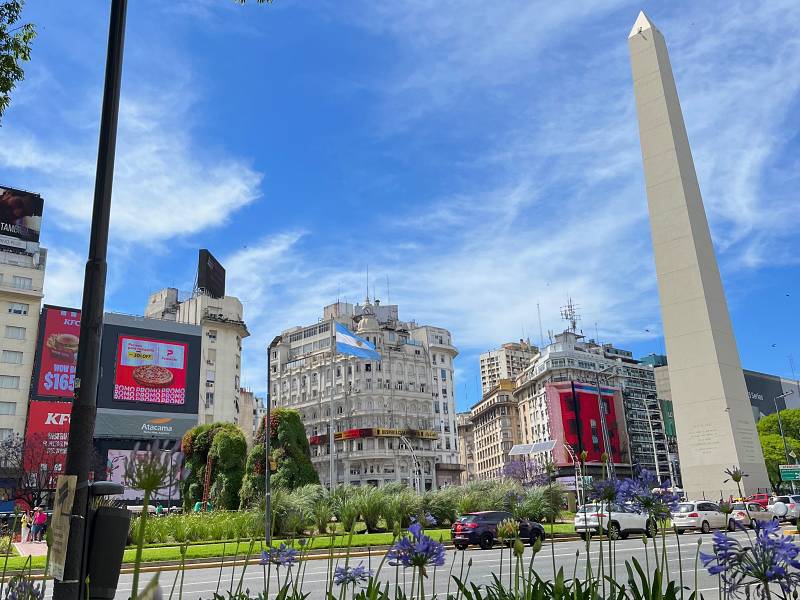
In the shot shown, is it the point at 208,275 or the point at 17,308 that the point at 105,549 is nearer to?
the point at 17,308

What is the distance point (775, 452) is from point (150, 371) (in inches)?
2821

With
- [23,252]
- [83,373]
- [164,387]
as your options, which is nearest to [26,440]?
[164,387]

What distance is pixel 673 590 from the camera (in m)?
3.66

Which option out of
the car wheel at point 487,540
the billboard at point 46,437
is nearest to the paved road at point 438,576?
the car wheel at point 487,540

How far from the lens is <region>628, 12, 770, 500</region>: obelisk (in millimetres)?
35406

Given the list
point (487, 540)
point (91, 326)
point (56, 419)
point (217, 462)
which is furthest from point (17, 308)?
point (91, 326)

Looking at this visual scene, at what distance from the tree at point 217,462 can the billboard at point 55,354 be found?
4031 centimetres

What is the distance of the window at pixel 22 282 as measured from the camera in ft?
265

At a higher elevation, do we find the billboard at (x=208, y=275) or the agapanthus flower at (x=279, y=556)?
the billboard at (x=208, y=275)

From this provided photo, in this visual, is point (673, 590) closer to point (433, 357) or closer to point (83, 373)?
point (83, 373)

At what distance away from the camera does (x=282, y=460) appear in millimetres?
35625

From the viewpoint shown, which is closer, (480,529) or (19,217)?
(480,529)

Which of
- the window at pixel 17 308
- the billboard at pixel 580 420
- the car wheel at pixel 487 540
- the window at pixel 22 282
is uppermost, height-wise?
the window at pixel 22 282

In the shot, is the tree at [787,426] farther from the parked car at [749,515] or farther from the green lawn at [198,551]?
the green lawn at [198,551]
